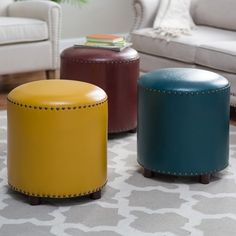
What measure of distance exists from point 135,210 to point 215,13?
238 centimetres

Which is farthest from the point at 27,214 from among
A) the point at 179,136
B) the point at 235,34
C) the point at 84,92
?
the point at 235,34

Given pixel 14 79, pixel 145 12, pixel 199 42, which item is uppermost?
pixel 145 12

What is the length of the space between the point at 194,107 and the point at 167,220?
0.51m

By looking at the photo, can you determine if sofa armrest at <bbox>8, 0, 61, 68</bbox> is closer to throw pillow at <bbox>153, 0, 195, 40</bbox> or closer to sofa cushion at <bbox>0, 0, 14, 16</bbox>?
sofa cushion at <bbox>0, 0, 14, 16</bbox>

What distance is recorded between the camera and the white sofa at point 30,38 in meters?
4.18

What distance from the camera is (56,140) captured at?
92.9 inches

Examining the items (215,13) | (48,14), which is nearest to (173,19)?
(215,13)

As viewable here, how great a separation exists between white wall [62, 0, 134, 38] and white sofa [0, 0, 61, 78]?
933 millimetres

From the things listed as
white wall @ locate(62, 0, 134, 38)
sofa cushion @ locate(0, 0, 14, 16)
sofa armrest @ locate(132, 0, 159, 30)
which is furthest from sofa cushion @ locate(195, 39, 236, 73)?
white wall @ locate(62, 0, 134, 38)

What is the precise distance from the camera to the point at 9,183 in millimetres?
2547

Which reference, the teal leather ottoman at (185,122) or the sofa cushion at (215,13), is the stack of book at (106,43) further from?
the sofa cushion at (215,13)

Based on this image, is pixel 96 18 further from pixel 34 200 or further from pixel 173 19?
pixel 34 200

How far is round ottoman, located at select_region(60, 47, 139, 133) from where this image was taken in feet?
10.5

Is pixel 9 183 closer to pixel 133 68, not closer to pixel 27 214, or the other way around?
pixel 27 214
